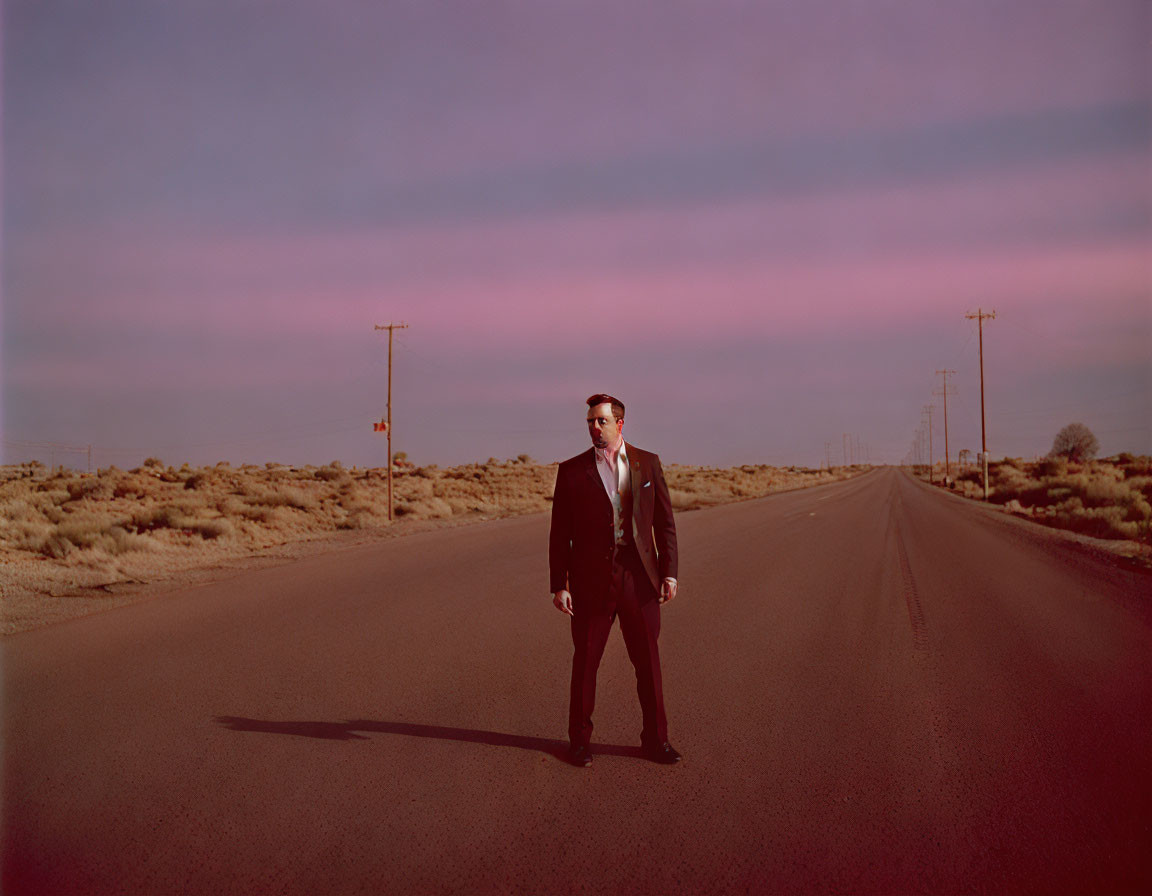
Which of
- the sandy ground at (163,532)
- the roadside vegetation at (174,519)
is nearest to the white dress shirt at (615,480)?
the sandy ground at (163,532)

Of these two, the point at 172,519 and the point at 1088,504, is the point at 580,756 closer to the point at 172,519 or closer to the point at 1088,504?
the point at 172,519

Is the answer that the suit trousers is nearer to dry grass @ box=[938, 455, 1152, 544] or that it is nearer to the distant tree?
dry grass @ box=[938, 455, 1152, 544]

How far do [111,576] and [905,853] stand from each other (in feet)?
48.0

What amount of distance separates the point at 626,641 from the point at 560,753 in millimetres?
830

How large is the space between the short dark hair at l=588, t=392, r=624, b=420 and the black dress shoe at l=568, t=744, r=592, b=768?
77.1 inches

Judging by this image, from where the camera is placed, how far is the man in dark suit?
549 centimetres

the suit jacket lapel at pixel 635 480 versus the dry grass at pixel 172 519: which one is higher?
the suit jacket lapel at pixel 635 480

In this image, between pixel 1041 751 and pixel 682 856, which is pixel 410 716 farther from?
pixel 1041 751

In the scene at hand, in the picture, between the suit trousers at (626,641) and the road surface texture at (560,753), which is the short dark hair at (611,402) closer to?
the suit trousers at (626,641)

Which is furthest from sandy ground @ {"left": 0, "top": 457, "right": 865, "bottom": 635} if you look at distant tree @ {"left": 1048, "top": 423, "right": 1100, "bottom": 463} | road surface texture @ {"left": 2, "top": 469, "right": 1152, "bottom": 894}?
distant tree @ {"left": 1048, "top": 423, "right": 1100, "bottom": 463}

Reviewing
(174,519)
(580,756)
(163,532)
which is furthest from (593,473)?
(174,519)

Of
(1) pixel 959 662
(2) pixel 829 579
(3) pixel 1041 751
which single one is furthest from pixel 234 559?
(3) pixel 1041 751

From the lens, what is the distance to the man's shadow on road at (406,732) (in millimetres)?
5840

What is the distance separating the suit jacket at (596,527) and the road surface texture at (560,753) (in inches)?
43.1
